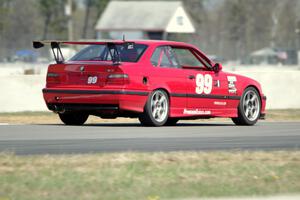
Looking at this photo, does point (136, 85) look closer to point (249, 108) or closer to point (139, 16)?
point (249, 108)

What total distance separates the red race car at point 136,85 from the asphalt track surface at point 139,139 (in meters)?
0.33

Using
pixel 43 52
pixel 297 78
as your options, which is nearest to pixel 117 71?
pixel 297 78

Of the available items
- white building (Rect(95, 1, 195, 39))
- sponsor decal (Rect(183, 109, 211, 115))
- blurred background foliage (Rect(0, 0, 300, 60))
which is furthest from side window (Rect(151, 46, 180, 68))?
blurred background foliage (Rect(0, 0, 300, 60))

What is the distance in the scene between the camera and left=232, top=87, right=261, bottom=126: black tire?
15555mm

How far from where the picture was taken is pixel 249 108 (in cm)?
1573

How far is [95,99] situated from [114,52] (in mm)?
770

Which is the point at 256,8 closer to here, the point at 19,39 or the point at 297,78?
the point at 19,39

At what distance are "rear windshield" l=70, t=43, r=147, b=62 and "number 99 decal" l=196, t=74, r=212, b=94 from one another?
1.16m

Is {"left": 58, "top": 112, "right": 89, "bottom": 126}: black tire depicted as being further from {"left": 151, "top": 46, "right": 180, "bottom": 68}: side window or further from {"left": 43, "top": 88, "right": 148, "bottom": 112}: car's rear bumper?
{"left": 151, "top": 46, "right": 180, "bottom": 68}: side window

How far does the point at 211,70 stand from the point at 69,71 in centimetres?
254

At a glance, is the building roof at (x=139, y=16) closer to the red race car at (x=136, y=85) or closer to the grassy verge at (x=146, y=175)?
the red race car at (x=136, y=85)

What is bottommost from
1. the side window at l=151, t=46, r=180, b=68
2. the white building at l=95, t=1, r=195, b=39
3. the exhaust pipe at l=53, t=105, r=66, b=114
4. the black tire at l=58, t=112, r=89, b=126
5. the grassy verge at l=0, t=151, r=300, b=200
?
the grassy verge at l=0, t=151, r=300, b=200

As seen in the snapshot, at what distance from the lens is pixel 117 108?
13.7 m

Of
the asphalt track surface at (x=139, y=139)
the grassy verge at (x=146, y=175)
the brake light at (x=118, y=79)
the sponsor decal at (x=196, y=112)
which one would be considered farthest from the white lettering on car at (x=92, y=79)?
the grassy verge at (x=146, y=175)
